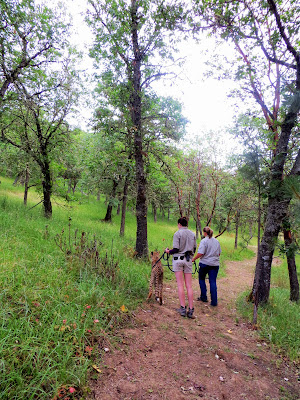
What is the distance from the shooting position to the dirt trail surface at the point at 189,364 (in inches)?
96.7

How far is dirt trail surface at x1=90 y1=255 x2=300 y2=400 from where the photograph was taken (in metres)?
2.46

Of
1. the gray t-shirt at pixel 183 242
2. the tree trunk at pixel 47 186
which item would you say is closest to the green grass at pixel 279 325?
the gray t-shirt at pixel 183 242

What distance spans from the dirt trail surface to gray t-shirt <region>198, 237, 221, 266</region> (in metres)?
1.36

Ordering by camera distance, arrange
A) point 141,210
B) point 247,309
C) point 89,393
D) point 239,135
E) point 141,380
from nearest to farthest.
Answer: point 89,393
point 141,380
point 247,309
point 141,210
point 239,135

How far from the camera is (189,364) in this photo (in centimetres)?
294

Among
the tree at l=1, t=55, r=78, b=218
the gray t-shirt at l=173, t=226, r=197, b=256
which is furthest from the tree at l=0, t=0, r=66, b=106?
the gray t-shirt at l=173, t=226, r=197, b=256

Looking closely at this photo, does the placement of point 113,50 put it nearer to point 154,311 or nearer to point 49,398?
point 154,311

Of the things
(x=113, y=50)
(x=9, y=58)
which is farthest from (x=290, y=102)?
(x=9, y=58)

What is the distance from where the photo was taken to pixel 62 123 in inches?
419

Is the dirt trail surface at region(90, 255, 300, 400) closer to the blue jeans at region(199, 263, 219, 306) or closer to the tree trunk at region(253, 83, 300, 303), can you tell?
the blue jeans at region(199, 263, 219, 306)

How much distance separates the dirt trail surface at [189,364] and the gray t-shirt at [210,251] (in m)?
1.36

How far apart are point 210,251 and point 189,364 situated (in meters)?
2.76

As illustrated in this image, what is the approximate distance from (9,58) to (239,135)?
9003 mm

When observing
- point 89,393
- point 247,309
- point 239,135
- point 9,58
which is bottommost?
point 247,309
